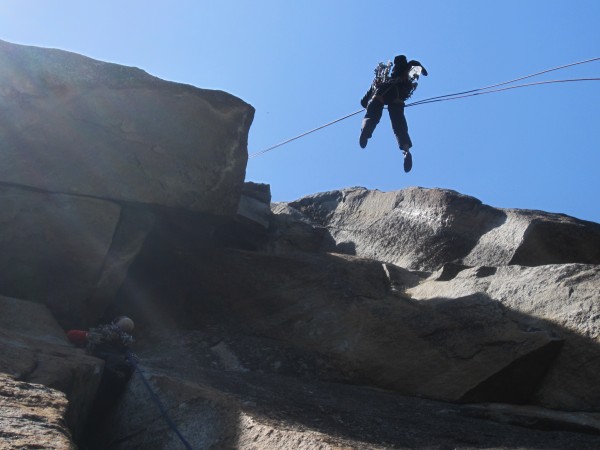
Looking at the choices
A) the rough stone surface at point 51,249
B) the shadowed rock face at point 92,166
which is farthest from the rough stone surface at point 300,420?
the shadowed rock face at point 92,166

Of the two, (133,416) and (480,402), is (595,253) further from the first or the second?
(133,416)

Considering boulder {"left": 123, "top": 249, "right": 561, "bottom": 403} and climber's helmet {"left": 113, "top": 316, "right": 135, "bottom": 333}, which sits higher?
boulder {"left": 123, "top": 249, "right": 561, "bottom": 403}

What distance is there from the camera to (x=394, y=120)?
28.2 feet

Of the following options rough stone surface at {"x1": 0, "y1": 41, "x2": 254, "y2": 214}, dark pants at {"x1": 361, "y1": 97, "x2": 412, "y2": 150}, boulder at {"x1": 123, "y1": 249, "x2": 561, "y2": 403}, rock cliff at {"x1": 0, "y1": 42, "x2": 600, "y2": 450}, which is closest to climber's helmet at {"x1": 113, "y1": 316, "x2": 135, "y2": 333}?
rock cliff at {"x1": 0, "y1": 42, "x2": 600, "y2": 450}

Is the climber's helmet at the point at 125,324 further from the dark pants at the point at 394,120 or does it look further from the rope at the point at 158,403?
the dark pants at the point at 394,120

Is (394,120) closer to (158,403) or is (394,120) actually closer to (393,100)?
(393,100)

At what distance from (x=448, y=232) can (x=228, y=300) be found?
268 cm

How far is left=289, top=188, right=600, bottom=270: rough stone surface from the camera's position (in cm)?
793

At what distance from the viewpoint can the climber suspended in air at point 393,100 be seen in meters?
8.55

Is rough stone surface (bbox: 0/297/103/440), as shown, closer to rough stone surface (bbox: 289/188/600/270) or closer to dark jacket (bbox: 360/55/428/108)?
rough stone surface (bbox: 289/188/600/270)

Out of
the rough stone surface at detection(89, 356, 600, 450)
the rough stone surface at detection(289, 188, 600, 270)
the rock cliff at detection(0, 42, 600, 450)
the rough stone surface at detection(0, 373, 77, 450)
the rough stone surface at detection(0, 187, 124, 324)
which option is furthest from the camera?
the rough stone surface at detection(289, 188, 600, 270)

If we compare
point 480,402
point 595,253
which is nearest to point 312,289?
point 480,402

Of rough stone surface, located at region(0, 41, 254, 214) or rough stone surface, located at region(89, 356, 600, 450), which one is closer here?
rough stone surface, located at region(89, 356, 600, 450)

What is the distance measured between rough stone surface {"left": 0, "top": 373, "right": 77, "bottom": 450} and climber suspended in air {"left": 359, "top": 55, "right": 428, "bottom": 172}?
5162 millimetres
